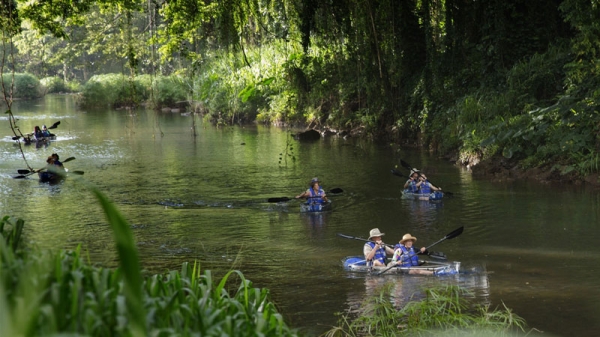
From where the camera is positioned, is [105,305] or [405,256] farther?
[405,256]

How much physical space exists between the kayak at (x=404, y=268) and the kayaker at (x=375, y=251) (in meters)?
0.12

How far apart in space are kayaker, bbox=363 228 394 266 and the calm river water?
551 millimetres

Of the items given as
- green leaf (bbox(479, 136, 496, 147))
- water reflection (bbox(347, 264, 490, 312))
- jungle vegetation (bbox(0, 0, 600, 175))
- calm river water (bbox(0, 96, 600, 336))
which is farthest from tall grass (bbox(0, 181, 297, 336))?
green leaf (bbox(479, 136, 496, 147))

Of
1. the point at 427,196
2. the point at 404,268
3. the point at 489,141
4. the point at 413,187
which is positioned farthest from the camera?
the point at 489,141

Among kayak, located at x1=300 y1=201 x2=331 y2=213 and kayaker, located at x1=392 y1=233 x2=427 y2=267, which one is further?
kayak, located at x1=300 y1=201 x2=331 y2=213

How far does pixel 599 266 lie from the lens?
13.6 m

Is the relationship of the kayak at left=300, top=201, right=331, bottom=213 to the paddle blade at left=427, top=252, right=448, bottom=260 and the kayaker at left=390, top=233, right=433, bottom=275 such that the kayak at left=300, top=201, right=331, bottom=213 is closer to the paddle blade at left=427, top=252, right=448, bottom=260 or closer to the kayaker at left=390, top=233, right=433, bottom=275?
the kayaker at left=390, top=233, right=433, bottom=275

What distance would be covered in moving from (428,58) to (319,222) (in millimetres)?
11093

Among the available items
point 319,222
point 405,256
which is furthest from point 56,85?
point 405,256

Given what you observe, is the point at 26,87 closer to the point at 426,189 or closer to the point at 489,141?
the point at 489,141

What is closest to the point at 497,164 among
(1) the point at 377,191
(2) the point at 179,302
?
(1) the point at 377,191

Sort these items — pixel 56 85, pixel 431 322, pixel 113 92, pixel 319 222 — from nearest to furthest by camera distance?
pixel 431 322, pixel 319 222, pixel 113 92, pixel 56 85

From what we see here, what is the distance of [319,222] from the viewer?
18.8 meters

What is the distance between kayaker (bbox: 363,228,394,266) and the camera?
14391mm
